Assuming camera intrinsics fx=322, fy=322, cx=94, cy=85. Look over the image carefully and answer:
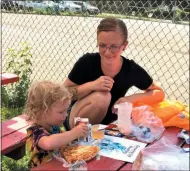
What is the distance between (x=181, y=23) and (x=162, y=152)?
2.42 m

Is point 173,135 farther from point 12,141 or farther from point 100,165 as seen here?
point 12,141

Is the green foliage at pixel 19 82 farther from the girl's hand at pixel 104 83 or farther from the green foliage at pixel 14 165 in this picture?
the girl's hand at pixel 104 83

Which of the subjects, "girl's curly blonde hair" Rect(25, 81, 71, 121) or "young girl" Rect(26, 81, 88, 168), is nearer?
"young girl" Rect(26, 81, 88, 168)

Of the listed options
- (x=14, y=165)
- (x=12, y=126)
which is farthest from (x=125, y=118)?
(x=14, y=165)

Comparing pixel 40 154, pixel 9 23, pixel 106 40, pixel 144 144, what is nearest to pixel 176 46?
pixel 106 40

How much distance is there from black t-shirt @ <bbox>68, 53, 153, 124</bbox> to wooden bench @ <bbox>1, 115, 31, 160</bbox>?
584 millimetres

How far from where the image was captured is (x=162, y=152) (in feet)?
4.43

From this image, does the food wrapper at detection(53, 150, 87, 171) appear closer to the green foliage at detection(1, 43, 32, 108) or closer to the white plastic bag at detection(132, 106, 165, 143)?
the white plastic bag at detection(132, 106, 165, 143)

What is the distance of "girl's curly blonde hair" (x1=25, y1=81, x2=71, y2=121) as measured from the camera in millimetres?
1539

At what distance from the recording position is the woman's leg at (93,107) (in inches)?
80.4

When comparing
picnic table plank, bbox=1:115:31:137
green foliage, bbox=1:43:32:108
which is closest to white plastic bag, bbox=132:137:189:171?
picnic table plank, bbox=1:115:31:137

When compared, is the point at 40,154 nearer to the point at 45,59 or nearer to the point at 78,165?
the point at 78,165

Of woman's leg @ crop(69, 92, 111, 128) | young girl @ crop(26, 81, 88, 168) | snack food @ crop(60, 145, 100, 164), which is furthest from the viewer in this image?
woman's leg @ crop(69, 92, 111, 128)

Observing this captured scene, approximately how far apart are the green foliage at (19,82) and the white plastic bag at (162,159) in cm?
246
